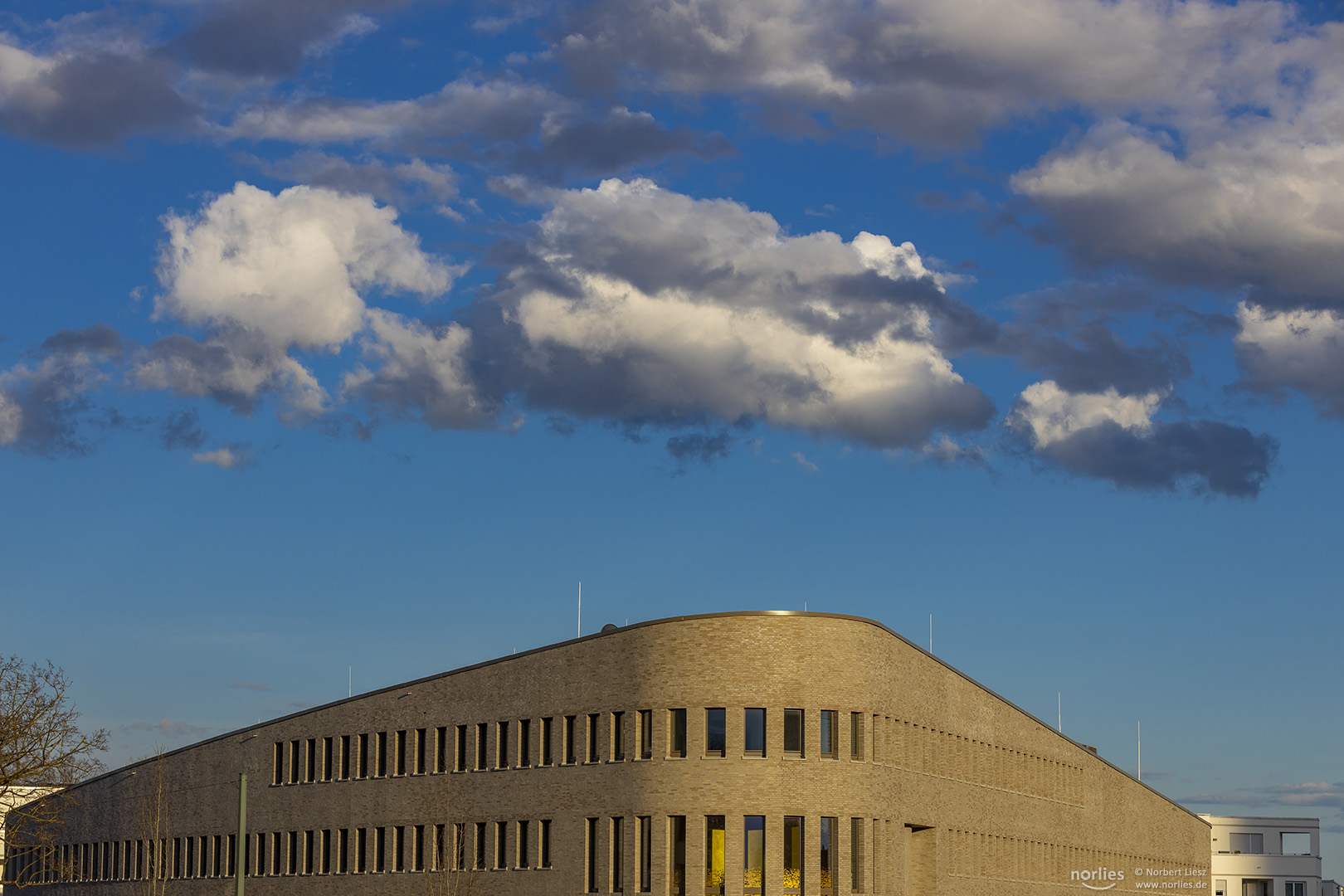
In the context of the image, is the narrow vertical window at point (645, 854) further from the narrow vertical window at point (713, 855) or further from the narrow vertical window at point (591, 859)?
the narrow vertical window at point (591, 859)

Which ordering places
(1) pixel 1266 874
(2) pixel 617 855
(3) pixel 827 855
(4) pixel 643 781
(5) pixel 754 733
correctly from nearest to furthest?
1. (3) pixel 827 855
2. (5) pixel 754 733
3. (4) pixel 643 781
4. (2) pixel 617 855
5. (1) pixel 1266 874

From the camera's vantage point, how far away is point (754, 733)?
58.5 meters

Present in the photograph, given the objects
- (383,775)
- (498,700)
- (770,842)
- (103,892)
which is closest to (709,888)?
(770,842)

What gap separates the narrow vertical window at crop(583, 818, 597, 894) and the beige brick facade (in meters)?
0.15

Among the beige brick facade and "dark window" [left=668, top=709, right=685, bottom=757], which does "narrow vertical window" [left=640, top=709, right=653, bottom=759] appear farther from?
"dark window" [left=668, top=709, right=685, bottom=757]

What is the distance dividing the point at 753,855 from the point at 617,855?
543 cm

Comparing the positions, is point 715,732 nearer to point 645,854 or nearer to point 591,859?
point 645,854

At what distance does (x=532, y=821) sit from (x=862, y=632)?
15.2 m

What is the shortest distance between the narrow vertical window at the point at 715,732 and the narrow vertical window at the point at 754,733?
0.77 m

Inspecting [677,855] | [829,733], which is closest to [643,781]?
[677,855]

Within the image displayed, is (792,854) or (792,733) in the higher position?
(792,733)

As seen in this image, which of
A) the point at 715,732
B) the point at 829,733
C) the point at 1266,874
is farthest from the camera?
the point at 1266,874

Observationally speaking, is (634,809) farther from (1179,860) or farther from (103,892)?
(1179,860)

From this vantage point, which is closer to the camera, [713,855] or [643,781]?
[713,855]
